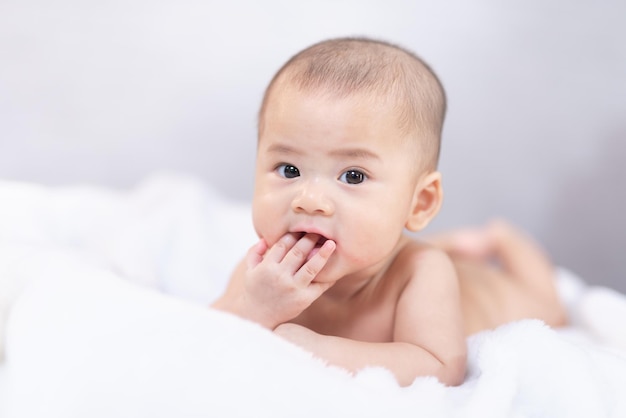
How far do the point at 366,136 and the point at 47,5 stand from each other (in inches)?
48.6

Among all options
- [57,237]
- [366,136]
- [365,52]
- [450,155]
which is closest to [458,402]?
[366,136]

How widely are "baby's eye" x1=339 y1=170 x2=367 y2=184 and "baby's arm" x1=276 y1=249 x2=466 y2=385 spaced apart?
17 cm

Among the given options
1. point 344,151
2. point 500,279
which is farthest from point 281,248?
point 500,279

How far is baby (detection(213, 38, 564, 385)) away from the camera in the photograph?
34.1 inches

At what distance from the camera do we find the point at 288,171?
2.96ft

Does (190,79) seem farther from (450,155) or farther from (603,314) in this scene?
(603,314)

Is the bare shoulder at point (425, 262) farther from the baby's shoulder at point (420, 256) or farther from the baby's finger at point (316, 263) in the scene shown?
the baby's finger at point (316, 263)

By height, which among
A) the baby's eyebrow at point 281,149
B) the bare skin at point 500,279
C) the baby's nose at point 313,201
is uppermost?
the baby's eyebrow at point 281,149

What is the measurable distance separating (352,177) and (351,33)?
950mm

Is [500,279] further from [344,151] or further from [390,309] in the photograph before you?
[344,151]

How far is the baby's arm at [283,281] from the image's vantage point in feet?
2.85

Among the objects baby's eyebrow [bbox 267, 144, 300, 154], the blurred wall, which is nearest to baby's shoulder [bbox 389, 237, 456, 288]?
baby's eyebrow [bbox 267, 144, 300, 154]

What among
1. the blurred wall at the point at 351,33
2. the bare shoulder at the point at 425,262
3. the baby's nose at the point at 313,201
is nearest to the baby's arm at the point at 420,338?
the bare shoulder at the point at 425,262

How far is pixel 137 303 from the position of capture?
794 millimetres
